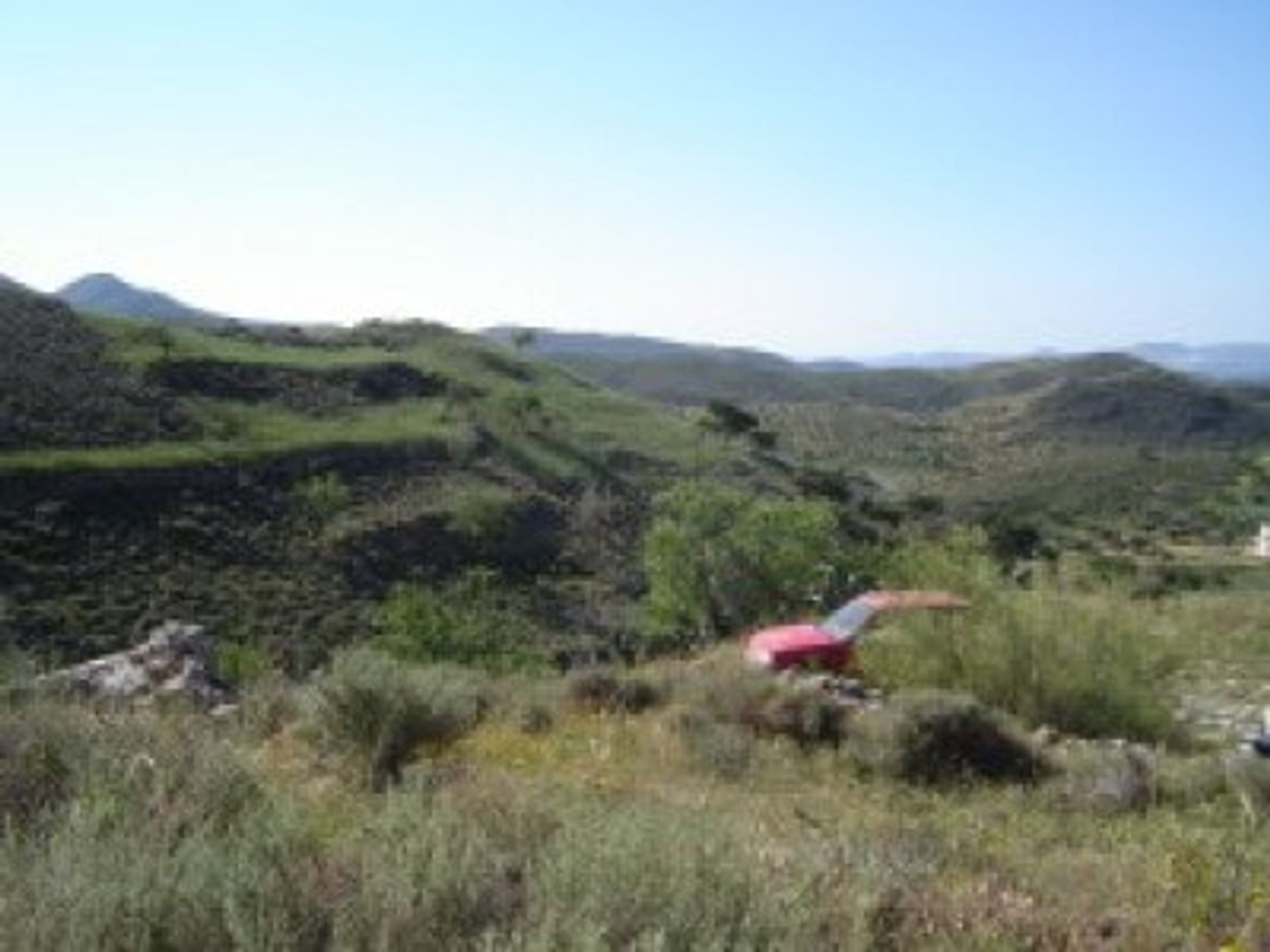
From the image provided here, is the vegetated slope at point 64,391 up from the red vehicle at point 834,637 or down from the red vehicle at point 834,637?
down

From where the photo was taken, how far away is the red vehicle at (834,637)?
51.5ft

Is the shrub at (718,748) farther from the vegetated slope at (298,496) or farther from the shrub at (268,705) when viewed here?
the vegetated slope at (298,496)

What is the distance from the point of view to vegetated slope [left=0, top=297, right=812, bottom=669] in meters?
57.7

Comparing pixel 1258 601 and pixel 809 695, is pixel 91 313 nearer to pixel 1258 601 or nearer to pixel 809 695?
pixel 1258 601

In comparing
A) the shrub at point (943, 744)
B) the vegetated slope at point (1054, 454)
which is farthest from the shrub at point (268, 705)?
the vegetated slope at point (1054, 454)

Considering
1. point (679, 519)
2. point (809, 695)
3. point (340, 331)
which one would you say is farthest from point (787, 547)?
point (340, 331)

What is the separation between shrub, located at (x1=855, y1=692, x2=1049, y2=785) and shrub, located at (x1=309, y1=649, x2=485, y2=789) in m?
2.98

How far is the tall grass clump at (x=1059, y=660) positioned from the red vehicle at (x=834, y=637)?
0.37 metres

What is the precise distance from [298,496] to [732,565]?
33378mm

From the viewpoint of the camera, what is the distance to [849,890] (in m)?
4.98

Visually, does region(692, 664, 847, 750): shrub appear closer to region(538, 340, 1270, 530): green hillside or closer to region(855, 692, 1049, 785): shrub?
region(855, 692, 1049, 785): shrub

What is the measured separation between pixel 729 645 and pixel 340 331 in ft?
408

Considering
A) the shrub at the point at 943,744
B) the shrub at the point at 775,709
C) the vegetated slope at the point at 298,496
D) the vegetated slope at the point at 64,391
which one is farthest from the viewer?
the vegetated slope at the point at 64,391

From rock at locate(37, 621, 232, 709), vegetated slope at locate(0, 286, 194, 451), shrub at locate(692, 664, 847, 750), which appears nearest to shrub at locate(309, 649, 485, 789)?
rock at locate(37, 621, 232, 709)
